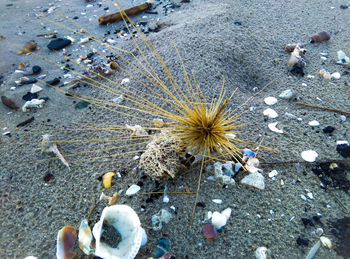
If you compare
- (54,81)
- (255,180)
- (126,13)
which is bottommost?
(255,180)

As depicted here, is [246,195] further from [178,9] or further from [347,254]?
[178,9]

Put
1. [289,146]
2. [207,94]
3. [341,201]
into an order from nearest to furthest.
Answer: [341,201]
[289,146]
[207,94]

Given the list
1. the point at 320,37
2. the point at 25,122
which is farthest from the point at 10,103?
the point at 320,37

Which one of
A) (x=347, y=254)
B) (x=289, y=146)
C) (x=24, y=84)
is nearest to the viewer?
(x=347, y=254)

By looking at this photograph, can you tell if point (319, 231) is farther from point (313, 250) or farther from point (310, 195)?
point (310, 195)

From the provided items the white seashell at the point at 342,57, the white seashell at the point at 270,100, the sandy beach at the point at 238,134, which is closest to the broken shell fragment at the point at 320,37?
the sandy beach at the point at 238,134

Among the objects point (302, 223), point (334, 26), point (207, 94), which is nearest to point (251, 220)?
point (302, 223)
